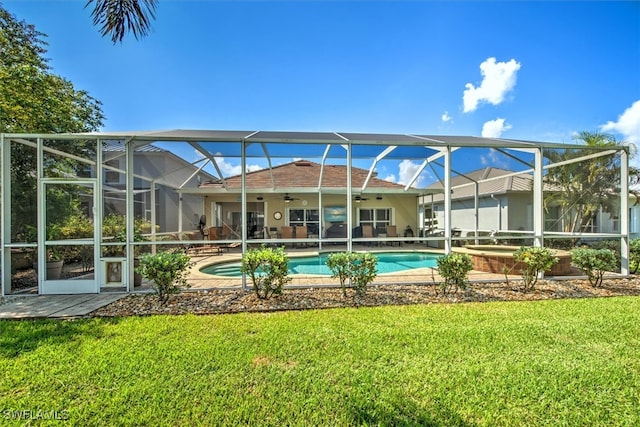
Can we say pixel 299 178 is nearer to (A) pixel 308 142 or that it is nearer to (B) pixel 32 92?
(A) pixel 308 142

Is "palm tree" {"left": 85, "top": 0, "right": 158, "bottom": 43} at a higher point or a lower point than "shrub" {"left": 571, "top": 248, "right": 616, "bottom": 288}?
higher

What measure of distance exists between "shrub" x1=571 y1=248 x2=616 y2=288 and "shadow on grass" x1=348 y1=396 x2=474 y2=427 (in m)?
6.71

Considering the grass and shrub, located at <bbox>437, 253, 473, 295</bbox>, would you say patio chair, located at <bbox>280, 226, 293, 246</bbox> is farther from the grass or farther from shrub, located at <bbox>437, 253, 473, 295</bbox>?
the grass

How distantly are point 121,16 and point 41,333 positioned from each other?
15.6 feet

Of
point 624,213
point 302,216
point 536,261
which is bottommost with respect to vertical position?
point 536,261

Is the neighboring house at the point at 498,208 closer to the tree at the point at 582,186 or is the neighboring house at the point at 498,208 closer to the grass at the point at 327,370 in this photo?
the tree at the point at 582,186

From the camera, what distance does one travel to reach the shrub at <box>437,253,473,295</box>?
6047 millimetres

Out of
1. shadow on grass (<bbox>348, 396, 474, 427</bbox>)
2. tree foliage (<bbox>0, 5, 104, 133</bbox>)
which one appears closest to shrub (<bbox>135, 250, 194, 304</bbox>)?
shadow on grass (<bbox>348, 396, 474, 427</bbox>)

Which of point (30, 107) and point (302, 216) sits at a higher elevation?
point (30, 107)

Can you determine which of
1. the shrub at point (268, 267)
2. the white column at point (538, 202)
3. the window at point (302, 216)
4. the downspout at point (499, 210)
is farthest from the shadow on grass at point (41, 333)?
the downspout at point (499, 210)

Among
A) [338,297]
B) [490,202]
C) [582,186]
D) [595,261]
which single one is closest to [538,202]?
[595,261]

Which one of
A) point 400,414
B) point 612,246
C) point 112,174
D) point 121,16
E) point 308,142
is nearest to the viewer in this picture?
point 400,414

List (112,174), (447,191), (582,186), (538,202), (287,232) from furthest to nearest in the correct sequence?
1. (287,232)
2. (582,186)
3. (112,174)
4. (538,202)
5. (447,191)

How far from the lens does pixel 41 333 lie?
13.6ft
